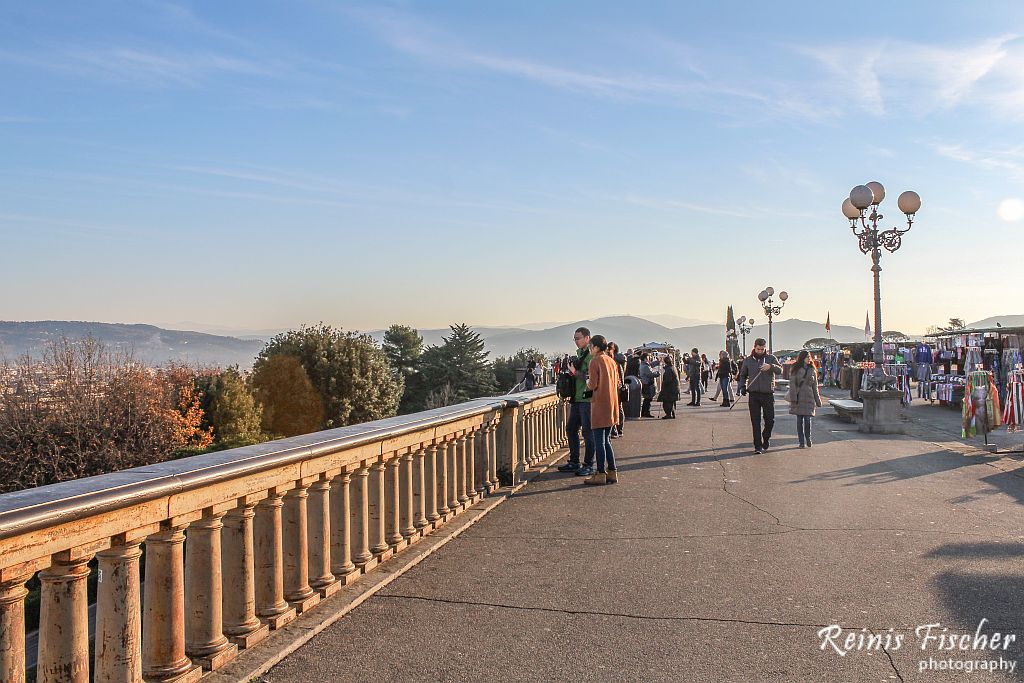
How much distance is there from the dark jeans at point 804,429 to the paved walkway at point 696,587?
13.6ft

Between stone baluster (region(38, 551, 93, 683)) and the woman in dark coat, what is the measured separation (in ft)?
56.6

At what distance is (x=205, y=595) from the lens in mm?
3996

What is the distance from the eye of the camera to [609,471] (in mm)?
9984

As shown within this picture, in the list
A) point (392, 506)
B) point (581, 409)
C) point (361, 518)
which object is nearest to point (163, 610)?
point (361, 518)

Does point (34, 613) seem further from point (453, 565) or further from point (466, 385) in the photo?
point (466, 385)

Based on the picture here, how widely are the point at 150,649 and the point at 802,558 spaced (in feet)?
14.7

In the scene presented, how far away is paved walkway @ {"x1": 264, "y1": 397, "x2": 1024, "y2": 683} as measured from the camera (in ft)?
13.8

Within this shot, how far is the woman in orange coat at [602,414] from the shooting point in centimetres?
989

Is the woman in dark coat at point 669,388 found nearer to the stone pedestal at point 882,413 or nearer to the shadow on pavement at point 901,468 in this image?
the stone pedestal at point 882,413

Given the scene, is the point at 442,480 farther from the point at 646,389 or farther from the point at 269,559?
the point at 646,389

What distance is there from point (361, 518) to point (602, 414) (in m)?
4.67

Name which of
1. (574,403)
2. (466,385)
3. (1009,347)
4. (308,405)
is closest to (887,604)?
(574,403)

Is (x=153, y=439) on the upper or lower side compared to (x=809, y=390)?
lower

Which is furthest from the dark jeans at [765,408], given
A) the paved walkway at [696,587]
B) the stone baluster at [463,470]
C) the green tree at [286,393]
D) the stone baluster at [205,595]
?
the green tree at [286,393]
